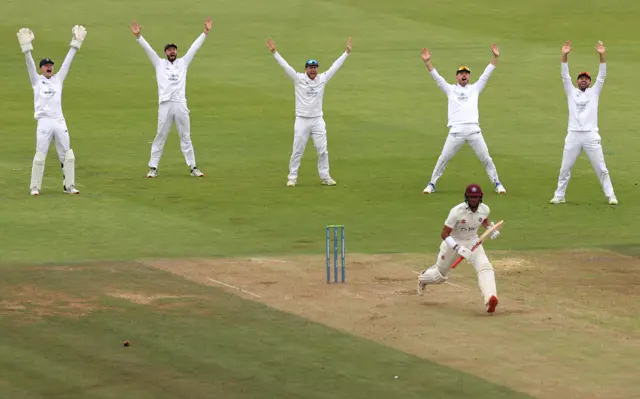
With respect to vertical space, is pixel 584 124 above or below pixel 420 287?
above

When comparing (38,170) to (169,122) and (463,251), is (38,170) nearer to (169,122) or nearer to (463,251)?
(169,122)

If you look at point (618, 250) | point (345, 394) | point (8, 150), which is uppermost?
point (8, 150)

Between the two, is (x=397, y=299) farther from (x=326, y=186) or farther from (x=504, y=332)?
(x=326, y=186)

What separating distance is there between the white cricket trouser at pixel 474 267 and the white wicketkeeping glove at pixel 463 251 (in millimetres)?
78

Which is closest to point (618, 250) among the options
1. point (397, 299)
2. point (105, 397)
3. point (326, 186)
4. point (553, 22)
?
point (397, 299)

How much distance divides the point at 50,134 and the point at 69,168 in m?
0.72

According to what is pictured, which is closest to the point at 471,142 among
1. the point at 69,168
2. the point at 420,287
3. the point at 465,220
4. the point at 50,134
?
the point at 69,168

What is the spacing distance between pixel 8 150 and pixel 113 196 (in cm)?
633

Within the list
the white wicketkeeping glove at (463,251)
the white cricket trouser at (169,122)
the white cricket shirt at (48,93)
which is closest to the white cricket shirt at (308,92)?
the white cricket trouser at (169,122)

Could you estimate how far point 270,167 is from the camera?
103 ft

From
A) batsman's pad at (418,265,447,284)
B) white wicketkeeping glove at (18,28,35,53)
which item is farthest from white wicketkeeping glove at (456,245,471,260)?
white wicketkeeping glove at (18,28,35,53)

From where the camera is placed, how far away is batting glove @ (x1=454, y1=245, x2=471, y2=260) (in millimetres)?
18969

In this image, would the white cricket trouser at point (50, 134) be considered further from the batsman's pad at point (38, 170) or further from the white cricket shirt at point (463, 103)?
the white cricket shirt at point (463, 103)

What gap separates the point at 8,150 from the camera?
32.9 m
